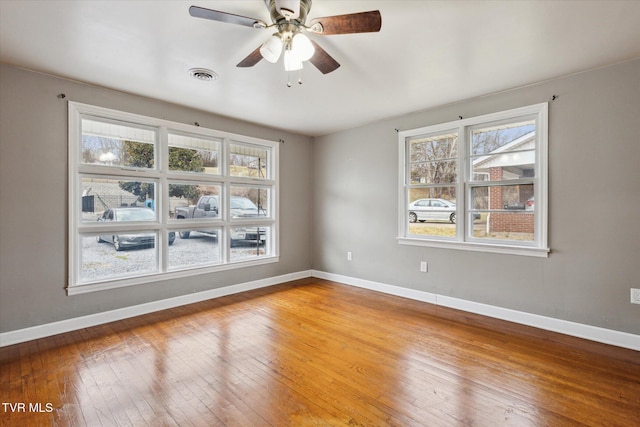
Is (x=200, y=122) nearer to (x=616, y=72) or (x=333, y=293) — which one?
(x=333, y=293)

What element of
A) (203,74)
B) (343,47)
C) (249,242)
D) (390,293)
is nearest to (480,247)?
(390,293)

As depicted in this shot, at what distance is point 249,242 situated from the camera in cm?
477

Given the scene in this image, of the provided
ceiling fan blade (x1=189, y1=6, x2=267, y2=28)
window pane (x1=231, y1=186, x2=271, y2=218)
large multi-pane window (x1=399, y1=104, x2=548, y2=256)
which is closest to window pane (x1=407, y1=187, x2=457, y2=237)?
large multi-pane window (x1=399, y1=104, x2=548, y2=256)

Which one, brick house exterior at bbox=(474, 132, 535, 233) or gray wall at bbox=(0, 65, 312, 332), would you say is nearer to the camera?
gray wall at bbox=(0, 65, 312, 332)

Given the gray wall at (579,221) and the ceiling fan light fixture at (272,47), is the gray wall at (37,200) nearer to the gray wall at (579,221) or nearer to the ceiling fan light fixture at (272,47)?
the ceiling fan light fixture at (272,47)

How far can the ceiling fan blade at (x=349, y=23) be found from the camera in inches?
68.1

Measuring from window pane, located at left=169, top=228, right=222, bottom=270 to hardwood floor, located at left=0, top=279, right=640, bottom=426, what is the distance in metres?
0.82

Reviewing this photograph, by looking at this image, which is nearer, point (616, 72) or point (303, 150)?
point (616, 72)

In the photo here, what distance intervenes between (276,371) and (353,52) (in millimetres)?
2647

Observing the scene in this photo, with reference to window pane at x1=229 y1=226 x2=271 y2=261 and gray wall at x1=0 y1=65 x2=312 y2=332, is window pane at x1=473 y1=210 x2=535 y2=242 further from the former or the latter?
gray wall at x1=0 y1=65 x2=312 y2=332

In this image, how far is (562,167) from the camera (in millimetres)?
3045

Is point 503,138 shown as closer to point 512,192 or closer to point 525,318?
point 512,192

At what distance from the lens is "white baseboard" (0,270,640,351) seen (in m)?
2.79

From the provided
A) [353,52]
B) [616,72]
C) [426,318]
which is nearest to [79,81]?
[353,52]
